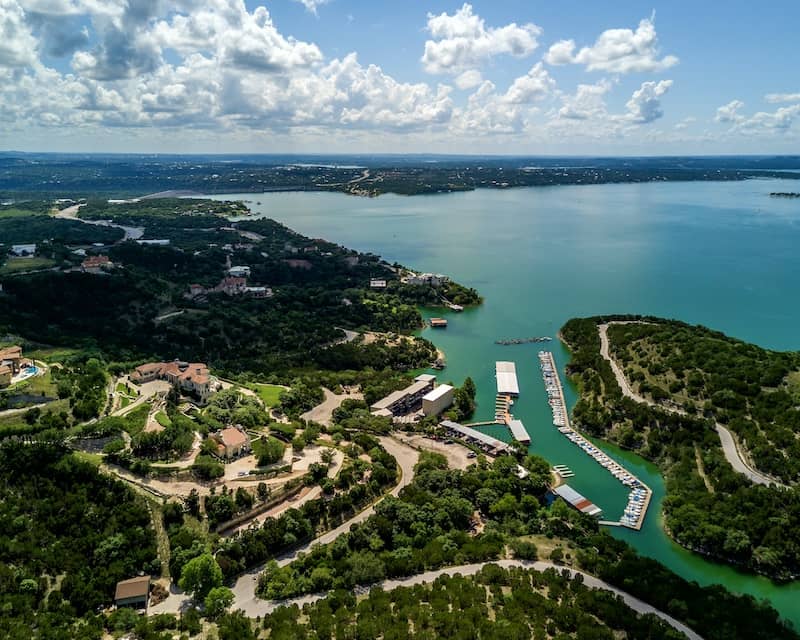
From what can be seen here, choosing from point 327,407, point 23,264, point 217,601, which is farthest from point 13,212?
point 217,601

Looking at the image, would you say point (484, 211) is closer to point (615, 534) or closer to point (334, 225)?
point (334, 225)

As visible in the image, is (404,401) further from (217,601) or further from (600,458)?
(217,601)

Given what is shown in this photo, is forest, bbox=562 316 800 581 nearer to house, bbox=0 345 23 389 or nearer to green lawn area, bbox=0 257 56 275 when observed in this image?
house, bbox=0 345 23 389

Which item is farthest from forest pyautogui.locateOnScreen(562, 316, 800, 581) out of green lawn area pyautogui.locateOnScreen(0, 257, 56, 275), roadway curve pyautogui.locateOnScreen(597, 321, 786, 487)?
green lawn area pyautogui.locateOnScreen(0, 257, 56, 275)

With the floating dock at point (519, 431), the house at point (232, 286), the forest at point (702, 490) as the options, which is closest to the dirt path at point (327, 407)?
the floating dock at point (519, 431)

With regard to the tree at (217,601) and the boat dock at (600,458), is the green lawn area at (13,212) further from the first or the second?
the tree at (217,601)
